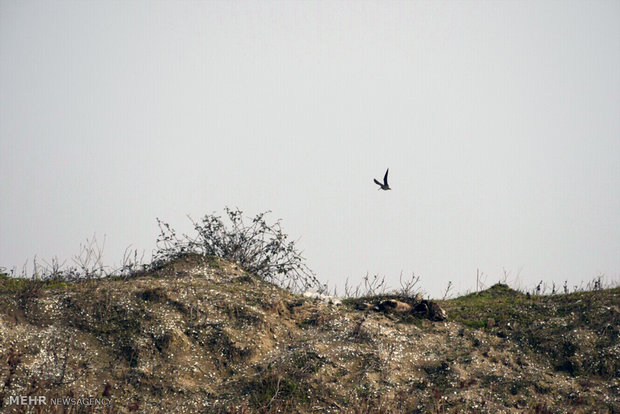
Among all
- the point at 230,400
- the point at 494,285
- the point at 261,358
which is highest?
the point at 494,285

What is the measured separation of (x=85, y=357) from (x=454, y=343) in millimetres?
8265

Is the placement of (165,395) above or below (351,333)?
below

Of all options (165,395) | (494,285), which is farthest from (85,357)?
(494,285)

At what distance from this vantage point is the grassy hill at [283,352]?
12.6m

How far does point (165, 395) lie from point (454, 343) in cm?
673

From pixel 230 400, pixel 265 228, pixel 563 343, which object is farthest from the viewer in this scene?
pixel 265 228

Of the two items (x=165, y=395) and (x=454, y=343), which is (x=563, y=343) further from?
(x=165, y=395)

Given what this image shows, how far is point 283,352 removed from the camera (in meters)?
14.2

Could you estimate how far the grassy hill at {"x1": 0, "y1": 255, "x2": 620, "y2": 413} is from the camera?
1257 cm

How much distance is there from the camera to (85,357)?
42.9 feet

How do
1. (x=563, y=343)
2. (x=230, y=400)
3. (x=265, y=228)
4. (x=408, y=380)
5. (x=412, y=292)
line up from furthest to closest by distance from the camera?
(x=265, y=228) < (x=412, y=292) < (x=563, y=343) < (x=408, y=380) < (x=230, y=400)

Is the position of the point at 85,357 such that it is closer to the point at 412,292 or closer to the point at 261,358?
the point at 261,358

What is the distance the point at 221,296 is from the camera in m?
15.5

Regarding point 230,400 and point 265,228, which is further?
point 265,228
